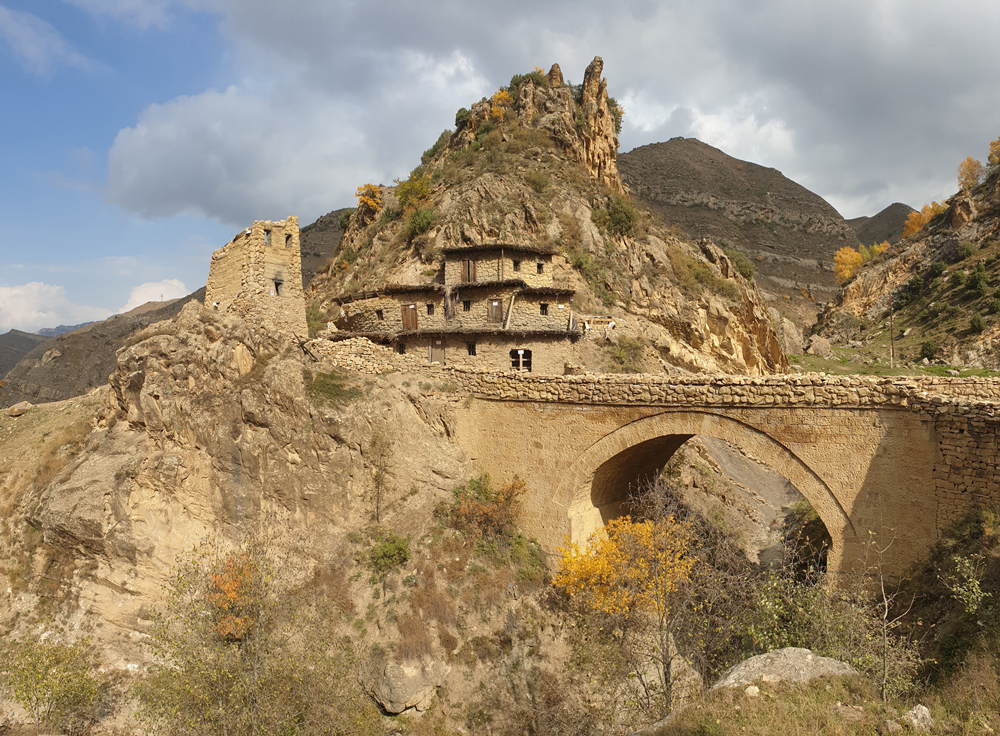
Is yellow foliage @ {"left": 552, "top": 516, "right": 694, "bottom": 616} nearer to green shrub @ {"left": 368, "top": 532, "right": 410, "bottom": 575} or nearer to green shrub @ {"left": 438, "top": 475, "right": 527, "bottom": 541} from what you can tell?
green shrub @ {"left": 438, "top": 475, "right": 527, "bottom": 541}

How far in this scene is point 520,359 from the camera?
2728 centimetres

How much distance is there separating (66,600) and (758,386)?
77.8 ft

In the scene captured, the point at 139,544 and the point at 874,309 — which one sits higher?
the point at 874,309

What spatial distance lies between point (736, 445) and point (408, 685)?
39.2 ft

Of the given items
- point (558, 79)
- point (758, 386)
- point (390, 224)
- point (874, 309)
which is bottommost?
point (758, 386)

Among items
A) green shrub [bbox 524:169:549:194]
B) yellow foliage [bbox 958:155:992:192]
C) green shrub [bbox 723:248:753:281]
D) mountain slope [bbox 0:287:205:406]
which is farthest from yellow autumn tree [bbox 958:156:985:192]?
mountain slope [bbox 0:287:205:406]

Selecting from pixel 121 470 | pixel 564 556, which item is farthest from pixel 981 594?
pixel 121 470

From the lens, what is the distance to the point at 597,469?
17484mm

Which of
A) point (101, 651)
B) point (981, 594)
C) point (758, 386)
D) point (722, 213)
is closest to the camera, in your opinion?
point (981, 594)

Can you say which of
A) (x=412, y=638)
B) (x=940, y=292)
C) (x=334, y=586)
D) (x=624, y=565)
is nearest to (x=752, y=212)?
(x=940, y=292)

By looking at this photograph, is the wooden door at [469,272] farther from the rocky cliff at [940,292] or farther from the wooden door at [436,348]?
the rocky cliff at [940,292]

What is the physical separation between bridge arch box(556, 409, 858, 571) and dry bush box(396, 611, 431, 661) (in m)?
5.71

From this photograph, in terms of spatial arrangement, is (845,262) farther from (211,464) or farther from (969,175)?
(211,464)

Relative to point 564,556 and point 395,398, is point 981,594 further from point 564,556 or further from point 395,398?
point 395,398
